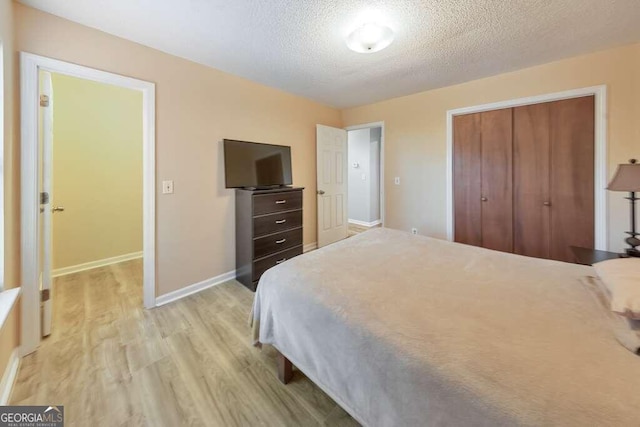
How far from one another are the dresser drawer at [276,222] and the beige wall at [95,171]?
2231 millimetres

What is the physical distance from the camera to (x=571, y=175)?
8.49 feet

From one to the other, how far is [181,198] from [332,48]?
2069 millimetres

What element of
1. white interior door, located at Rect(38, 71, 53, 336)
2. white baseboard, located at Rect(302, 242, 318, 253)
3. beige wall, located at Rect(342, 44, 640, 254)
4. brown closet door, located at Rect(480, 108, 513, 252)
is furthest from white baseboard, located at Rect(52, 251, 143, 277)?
brown closet door, located at Rect(480, 108, 513, 252)

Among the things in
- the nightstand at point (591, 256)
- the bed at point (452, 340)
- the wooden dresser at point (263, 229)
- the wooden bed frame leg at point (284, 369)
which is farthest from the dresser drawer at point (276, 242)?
the nightstand at point (591, 256)

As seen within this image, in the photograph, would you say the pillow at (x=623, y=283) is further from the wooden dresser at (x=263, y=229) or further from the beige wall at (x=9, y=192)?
the beige wall at (x=9, y=192)

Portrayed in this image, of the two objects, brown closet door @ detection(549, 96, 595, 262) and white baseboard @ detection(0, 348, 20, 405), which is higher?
brown closet door @ detection(549, 96, 595, 262)

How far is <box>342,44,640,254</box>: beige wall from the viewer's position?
229 centimetres

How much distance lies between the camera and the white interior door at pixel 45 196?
175cm

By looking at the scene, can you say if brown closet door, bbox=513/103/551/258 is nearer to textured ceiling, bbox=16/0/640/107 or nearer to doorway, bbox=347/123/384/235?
textured ceiling, bbox=16/0/640/107

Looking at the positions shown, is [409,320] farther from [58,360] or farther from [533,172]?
[533,172]

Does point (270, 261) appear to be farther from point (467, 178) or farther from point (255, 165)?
point (467, 178)

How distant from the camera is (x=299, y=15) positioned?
70.4 inches

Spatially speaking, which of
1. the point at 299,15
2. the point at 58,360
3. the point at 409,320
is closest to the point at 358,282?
the point at 409,320

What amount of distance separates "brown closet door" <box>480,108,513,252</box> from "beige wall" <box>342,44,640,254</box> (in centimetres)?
28
